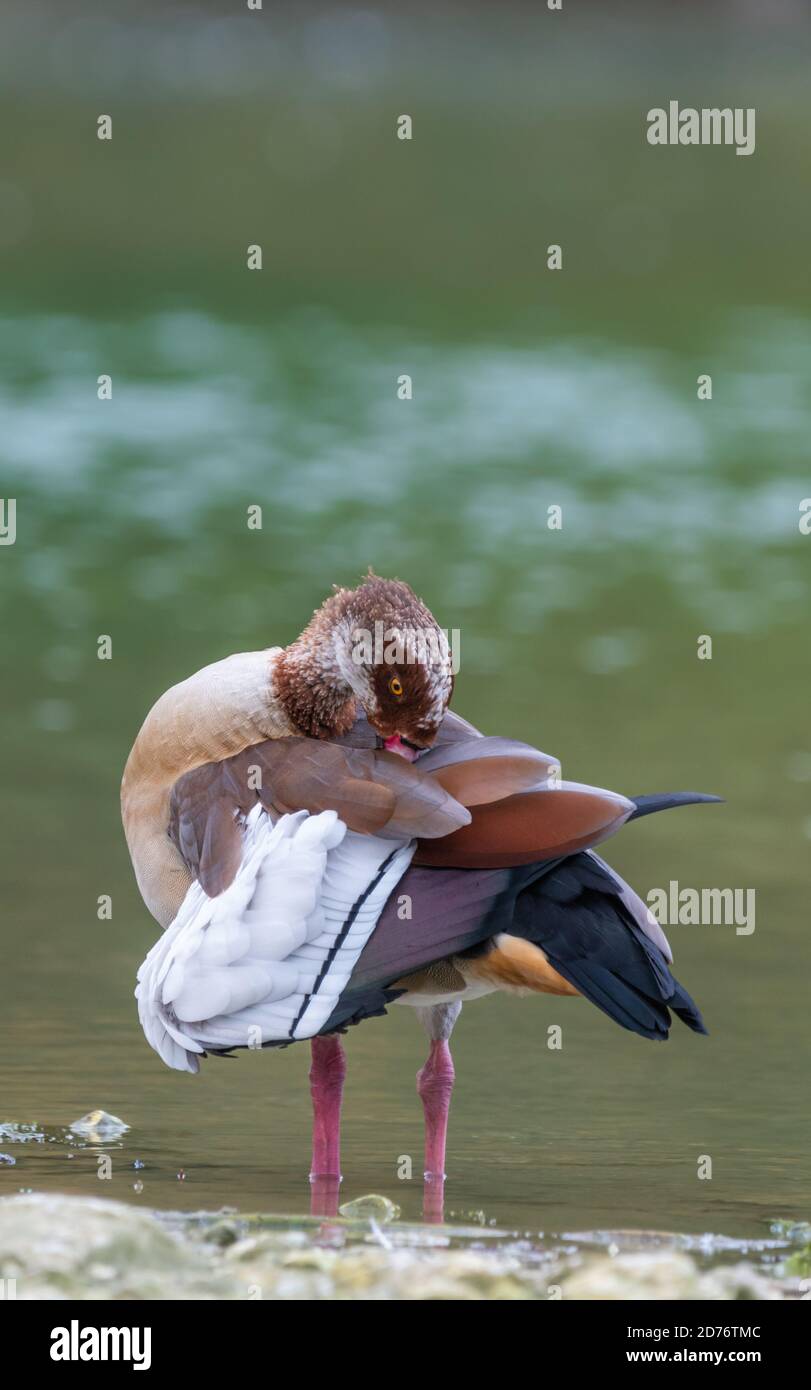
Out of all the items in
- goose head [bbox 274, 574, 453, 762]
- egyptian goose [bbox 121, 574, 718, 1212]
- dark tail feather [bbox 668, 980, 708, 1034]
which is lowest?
dark tail feather [bbox 668, 980, 708, 1034]

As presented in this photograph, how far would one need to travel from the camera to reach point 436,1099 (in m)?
6.37

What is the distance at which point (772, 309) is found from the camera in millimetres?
25359

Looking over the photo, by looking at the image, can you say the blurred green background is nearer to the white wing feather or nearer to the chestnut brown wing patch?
the white wing feather

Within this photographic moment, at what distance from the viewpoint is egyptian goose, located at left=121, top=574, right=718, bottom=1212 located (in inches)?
220

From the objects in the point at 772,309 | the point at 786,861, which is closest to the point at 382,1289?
the point at 786,861

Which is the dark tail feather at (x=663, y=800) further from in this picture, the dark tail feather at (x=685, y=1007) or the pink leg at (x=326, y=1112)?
the pink leg at (x=326, y=1112)

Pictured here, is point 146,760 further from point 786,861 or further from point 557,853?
point 786,861

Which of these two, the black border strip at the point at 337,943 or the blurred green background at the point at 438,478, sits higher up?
the blurred green background at the point at 438,478

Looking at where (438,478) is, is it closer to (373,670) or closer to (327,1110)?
(373,670)

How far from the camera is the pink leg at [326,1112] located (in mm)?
6051

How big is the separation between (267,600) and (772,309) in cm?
1258

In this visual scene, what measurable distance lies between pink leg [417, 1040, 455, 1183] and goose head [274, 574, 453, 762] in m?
0.95
